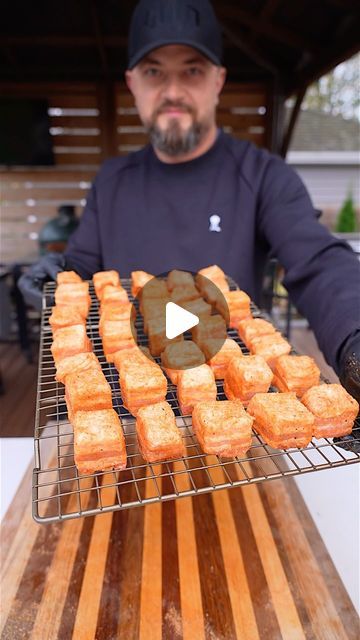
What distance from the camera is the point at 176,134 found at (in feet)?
9.02

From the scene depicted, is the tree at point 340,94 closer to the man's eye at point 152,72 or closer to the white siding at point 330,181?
the white siding at point 330,181

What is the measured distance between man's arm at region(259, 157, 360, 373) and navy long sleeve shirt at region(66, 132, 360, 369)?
10 mm

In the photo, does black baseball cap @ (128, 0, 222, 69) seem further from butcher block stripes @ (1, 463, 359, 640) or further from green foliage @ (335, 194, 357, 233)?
green foliage @ (335, 194, 357, 233)

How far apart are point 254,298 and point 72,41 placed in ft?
18.8

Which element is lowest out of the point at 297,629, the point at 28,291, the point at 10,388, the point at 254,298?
the point at 10,388

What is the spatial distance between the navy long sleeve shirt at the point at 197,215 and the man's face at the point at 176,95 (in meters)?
0.19

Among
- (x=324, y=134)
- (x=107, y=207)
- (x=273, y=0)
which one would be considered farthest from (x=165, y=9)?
(x=324, y=134)

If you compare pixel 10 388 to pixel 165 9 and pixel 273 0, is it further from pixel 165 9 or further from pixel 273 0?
pixel 273 0

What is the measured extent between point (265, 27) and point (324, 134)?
1190 centimetres

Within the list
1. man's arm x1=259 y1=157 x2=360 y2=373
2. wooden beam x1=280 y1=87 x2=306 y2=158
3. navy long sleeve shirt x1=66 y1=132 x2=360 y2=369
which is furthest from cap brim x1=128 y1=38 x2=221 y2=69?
wooden beam x1=280 y1=87 x2=306 y2=158

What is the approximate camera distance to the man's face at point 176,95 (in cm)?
251

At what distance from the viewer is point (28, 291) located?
94.0 inches
